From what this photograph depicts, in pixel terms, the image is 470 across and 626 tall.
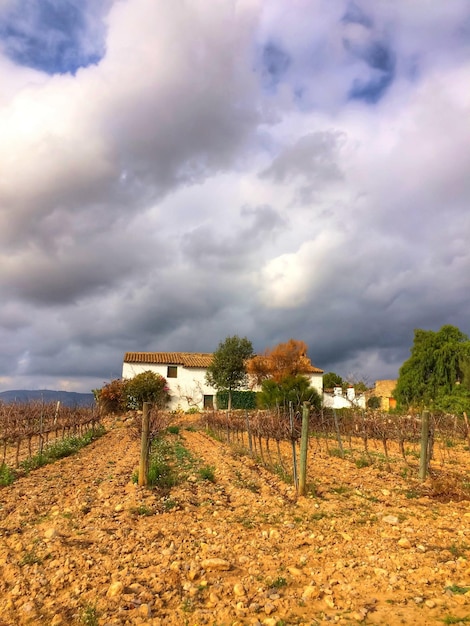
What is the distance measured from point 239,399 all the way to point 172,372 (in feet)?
23.2

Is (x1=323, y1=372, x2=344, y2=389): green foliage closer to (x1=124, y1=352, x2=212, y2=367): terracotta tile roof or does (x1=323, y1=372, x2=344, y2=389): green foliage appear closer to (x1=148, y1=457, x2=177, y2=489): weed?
(x1=124, y1=352, x2=212, y2=367): terracotta tile roof

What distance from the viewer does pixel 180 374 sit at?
42875mm

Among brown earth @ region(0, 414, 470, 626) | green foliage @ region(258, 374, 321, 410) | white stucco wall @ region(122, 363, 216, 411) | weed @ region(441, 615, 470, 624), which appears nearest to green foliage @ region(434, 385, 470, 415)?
green foliage @ region(258, 374, 321, 410)

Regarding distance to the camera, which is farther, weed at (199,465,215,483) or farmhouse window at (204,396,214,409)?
farmhouse window at (204,396,214,409)

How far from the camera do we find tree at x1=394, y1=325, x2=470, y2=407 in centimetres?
3098

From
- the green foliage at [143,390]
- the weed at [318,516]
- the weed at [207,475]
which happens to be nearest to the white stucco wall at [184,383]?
the green foliage at [143,390]

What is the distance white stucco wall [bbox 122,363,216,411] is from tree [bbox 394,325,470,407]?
1757cm

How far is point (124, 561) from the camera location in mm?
5340

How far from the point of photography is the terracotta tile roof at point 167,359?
42.4 meters

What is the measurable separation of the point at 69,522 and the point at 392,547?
15.5 feet

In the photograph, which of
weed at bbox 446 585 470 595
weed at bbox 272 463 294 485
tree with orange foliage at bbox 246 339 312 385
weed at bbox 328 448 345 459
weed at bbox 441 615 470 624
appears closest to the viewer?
weed at bbox 441 615 470 624

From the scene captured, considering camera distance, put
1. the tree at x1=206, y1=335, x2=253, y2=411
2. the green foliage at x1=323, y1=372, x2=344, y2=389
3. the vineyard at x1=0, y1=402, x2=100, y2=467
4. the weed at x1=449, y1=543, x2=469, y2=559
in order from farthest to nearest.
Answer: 1. the green foliage at x1=323, y1=372, x2=344, y2=389
2. the tree at x1=206, y1=335, x2=253, y2=411
3. the vineyard at x1=0, y1=402, x2=100, y2=467
4. the weed at x1=449, y1=543, x2=469, y2=559

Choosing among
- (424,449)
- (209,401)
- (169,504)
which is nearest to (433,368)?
(209,401)

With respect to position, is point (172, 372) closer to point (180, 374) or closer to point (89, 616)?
point (180, 374)
